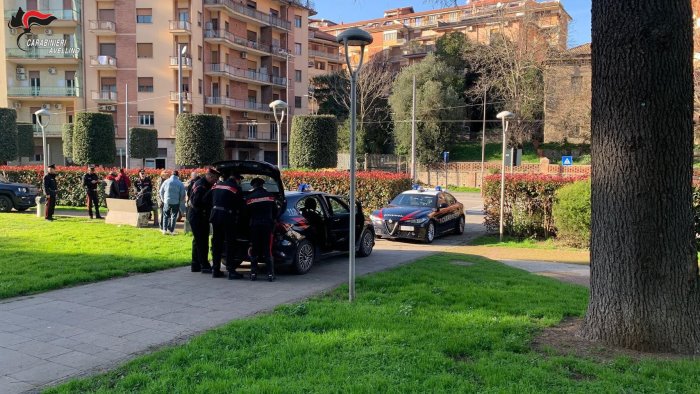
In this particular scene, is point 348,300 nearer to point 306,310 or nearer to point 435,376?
point 306,310

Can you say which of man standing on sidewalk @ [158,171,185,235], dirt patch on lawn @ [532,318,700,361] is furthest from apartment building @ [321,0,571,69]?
dirt patch on lawn @ [532,318,700,361]

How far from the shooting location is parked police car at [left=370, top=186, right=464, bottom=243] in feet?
51.4

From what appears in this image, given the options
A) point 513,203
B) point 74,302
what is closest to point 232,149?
point 513,203

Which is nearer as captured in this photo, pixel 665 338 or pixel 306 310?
pixel 665 338

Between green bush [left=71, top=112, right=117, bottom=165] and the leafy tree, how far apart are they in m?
26.7

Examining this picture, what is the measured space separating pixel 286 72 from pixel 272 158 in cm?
992

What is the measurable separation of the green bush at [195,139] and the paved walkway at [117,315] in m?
20.5

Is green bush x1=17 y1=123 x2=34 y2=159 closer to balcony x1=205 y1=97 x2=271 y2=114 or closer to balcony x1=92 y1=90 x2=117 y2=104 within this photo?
balcony x1=92 y1=90 x2=117 y2=104

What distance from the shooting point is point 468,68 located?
58906mm

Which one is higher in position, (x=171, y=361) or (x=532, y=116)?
(x=532, y=116)

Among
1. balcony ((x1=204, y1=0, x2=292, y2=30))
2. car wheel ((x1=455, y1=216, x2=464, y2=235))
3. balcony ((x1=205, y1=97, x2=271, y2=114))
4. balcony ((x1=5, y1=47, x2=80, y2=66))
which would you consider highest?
balcony ((x1=204, y1=0, x2=292, y2=30))

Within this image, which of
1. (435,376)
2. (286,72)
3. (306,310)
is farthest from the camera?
(286,72)

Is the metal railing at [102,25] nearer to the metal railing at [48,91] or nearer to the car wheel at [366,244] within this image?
the metal railing at [48,91]

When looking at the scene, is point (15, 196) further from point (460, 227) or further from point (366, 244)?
point (460, 227)
